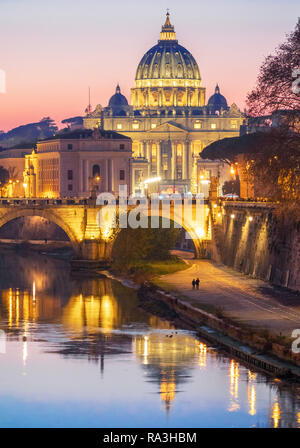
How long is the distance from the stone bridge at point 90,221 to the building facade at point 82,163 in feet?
154

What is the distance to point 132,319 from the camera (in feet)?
191

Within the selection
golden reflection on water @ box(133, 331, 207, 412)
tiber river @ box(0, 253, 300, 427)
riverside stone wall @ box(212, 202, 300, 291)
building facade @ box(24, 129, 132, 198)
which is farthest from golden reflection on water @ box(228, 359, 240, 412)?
building facade @ box(24, 129, 132, 198)

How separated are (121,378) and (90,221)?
45.3m

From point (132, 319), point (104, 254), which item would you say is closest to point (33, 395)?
point (132, 319)

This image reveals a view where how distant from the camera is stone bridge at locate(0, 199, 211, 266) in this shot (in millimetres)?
86250

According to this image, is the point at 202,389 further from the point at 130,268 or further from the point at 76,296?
the point at 130,268

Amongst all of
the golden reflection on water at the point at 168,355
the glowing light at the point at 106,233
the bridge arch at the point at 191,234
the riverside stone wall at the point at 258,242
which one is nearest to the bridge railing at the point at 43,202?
the glowing light at the point at 106,233

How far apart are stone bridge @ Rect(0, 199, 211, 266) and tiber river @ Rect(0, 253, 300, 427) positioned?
24.8 meters

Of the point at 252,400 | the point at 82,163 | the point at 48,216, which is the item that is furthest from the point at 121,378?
A: the point at 82,163

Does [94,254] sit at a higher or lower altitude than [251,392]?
higher

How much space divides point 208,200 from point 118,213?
6.51 meters

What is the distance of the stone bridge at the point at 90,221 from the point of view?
8625 cm

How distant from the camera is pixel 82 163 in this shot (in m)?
144

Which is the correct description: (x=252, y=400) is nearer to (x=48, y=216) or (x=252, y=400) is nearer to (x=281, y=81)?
(x=281, y=81)
